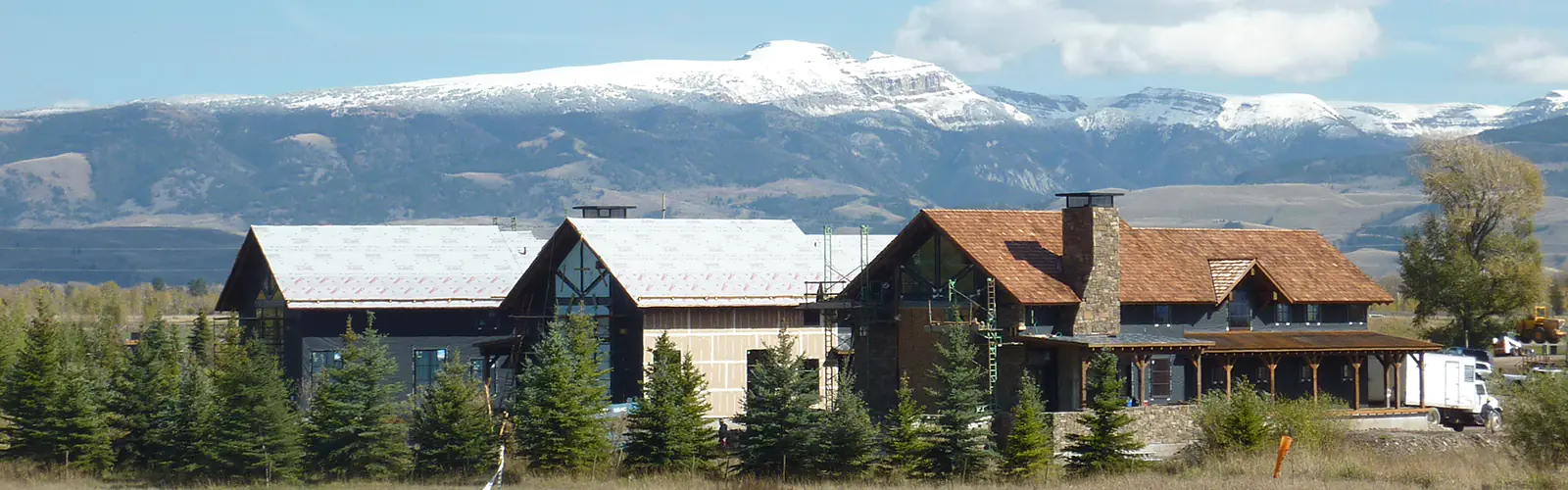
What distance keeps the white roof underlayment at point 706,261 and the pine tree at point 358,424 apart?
14.9 metres

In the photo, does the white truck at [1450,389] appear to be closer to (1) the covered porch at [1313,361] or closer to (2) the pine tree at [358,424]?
(1) the covered porch at [1313,361]

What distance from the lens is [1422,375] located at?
198 ft

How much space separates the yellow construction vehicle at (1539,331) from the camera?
4254 inches

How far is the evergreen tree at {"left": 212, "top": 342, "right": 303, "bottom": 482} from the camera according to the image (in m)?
45.0

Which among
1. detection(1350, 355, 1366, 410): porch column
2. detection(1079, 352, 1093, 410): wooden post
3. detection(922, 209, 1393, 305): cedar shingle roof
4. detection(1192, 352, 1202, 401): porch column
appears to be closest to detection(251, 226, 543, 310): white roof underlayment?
detection(922, 209, 1393, 305): cedar shingle roof

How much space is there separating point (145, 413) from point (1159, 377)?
26.5m

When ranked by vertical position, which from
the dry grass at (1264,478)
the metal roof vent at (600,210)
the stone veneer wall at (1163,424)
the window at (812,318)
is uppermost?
the metal roof vent at (600,210)

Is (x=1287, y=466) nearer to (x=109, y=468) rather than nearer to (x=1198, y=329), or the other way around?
(x=1198, y=329)

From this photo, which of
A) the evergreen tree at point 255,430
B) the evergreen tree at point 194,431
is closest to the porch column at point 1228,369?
the evergreen tree at point 255,430

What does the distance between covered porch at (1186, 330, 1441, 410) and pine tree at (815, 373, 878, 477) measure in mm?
14475

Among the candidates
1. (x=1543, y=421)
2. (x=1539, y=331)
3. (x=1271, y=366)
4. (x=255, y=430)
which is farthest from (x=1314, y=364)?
(x=1539, y=331)

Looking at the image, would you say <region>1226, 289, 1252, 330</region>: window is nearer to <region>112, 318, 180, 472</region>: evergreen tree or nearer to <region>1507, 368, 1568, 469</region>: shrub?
<region>1507, 368, 1568, 469</region>: shrub

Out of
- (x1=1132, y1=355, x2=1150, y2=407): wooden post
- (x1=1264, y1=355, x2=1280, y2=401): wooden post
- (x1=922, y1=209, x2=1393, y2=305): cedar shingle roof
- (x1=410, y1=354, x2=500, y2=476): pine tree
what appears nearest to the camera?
(x1=410, y1=354, x2=500, y2=476): pine tree

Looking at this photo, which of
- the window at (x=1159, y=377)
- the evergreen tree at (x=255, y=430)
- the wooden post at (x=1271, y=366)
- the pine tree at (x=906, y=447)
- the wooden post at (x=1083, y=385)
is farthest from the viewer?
the wooden post at (x=1271, y=366)
